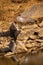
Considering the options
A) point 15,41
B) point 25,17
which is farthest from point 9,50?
point 25,17

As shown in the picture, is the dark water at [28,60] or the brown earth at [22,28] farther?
the brown earth at [22,28]

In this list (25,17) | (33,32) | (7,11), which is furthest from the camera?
(7,11)

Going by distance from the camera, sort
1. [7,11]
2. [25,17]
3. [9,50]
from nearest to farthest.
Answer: [9,50], [25,17], [7,11]

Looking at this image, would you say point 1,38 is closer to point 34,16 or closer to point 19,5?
point 34,16

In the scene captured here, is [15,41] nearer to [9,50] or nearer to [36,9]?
[9,50]

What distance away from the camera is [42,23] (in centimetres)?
1262

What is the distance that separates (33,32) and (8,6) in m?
2.70

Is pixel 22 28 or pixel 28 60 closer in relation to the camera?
pixel 28 60

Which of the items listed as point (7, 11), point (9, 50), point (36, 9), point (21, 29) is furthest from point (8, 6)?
point (9, 50)

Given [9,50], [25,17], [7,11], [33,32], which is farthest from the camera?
[7,11]

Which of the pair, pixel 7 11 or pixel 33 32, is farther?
pixel 7 11

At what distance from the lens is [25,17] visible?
42.5 ft

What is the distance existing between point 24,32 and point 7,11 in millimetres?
2248

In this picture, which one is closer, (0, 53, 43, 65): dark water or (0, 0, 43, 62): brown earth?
(0, 53, 43, 65): dark water
